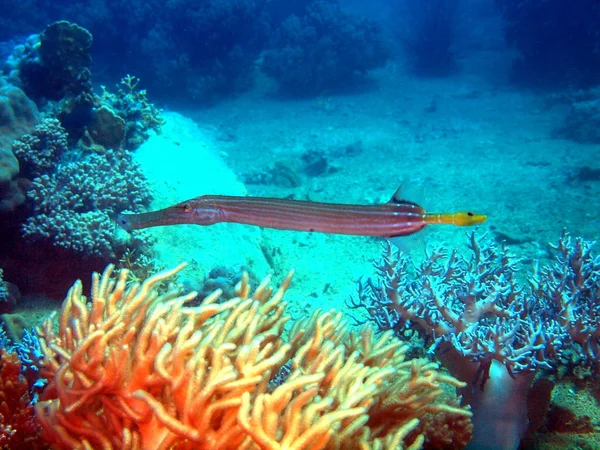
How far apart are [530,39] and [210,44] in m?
20.2

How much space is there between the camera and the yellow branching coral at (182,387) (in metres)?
1.91

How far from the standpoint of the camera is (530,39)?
25094 mm

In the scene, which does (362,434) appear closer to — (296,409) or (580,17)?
(296,409)

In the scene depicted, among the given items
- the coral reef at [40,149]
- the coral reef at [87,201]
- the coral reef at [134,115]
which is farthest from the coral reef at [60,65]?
the coral reef at [87,201]

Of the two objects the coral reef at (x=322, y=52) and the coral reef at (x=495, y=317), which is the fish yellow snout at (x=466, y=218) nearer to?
the coral reef at (x=495, y=317)

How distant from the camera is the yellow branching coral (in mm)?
1913

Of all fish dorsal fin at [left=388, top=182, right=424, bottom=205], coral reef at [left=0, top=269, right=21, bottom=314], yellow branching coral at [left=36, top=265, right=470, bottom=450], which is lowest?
yellow branching coral at [left=36, top=265, right=470, bottom=450]

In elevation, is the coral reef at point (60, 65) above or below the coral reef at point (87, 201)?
above

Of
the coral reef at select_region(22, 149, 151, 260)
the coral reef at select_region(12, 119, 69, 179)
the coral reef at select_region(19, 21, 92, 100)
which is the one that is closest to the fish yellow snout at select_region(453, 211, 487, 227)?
the coral reef at select_region(22, 149, 151, 260)

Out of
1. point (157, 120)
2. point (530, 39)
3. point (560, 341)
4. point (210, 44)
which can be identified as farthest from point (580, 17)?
point (560, 341)

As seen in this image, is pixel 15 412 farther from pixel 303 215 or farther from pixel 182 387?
pixel 303 215

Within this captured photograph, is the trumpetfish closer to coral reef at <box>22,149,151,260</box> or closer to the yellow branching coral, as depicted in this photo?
the yellow branching coral

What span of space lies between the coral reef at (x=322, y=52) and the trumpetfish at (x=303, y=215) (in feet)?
67.8

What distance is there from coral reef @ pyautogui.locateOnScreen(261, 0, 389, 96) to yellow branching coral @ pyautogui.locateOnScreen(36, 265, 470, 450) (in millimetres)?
22112
